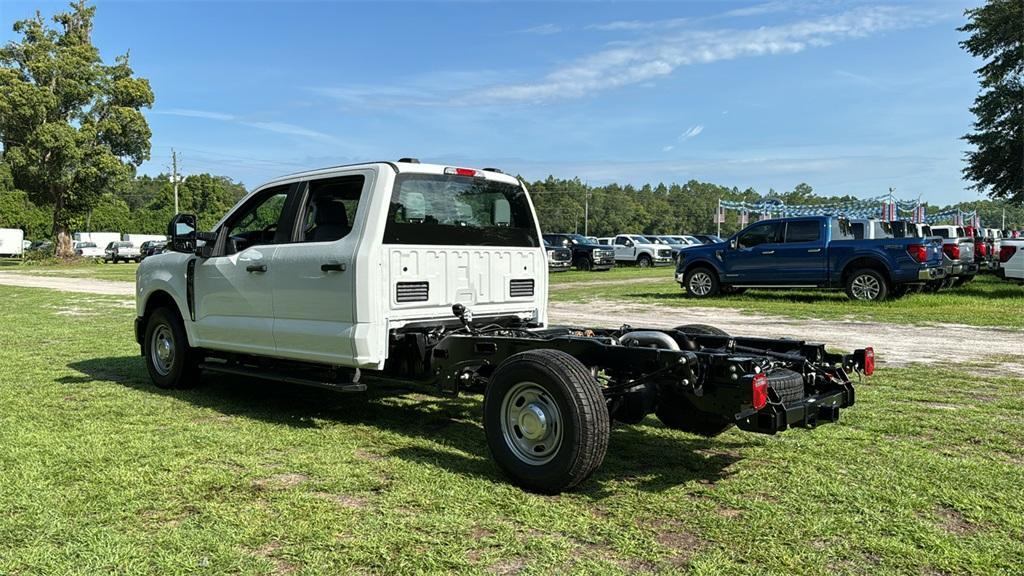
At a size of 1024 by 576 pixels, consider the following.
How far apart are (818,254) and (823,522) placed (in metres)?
14.5

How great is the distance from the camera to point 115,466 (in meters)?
4.82

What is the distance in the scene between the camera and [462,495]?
4.31m

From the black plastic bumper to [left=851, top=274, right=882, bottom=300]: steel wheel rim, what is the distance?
13.3 metres

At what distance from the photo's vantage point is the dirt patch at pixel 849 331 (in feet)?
30.7

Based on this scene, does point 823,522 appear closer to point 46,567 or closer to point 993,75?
point 46,567

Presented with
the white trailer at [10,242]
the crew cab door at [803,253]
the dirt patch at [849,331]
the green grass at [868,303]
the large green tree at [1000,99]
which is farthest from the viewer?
the white trailer at [10,242]

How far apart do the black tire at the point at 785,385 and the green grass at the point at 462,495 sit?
522 mm

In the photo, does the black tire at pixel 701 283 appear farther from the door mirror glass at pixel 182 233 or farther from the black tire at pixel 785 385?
the black tire at pixel 785 385

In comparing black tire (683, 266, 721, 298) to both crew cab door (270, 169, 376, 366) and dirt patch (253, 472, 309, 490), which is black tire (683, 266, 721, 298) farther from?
dirt patch (253, 472, 309, 490)

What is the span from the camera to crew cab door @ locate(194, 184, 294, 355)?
6.34 metres

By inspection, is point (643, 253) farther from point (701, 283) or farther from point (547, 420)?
point (547, 420)

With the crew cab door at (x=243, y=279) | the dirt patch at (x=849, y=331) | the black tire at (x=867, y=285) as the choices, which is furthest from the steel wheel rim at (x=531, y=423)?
the black tire at (x=867, y=285)

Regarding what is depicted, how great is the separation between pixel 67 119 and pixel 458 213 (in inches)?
1889

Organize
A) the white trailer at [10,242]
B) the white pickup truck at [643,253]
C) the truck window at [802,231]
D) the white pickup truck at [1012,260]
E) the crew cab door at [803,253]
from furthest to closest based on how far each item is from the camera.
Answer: the white trailer at [10,242] < the white pickup truck at [643,253] < the white pickup truck at [1012,260] < the truck window at [802,231] < the crew cab door at [803,253]
